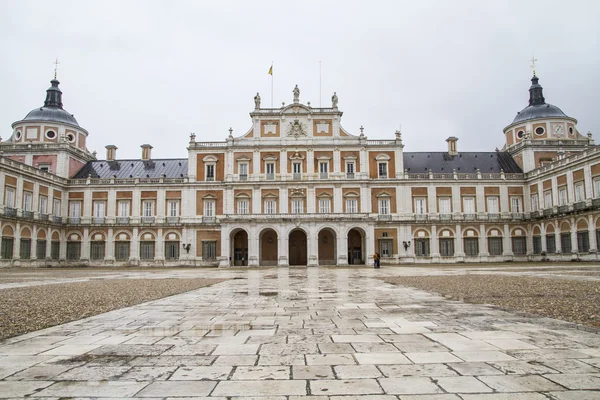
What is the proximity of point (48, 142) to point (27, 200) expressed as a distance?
34.7ft

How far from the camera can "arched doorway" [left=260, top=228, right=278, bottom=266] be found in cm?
4756


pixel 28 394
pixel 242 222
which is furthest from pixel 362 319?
pixel 242 222

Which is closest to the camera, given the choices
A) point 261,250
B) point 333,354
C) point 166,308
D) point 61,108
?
point 333,354


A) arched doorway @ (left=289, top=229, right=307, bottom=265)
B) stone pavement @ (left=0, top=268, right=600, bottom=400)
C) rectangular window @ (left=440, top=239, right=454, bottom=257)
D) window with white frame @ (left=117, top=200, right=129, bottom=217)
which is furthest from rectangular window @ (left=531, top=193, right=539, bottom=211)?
stone pavement @ (left=0, top=268, right=600, bottom=400)

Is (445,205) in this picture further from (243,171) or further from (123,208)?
(123,208)

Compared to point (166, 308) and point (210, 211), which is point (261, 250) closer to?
point (210, 211)

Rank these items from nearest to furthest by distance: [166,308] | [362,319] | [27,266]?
[362,319] → [166,308] → [27,266]

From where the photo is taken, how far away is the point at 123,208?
166ft

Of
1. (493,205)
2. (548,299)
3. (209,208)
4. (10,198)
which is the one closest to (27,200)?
(10,198)

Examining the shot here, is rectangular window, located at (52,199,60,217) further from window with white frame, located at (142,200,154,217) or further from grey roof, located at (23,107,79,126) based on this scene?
grey roof, located at (23,107,79,126)

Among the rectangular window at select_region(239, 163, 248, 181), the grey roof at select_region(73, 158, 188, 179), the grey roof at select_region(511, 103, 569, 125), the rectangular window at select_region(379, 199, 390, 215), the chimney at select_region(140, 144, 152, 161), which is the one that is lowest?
the rectangular window at select_region(379, 199, 390, 215)

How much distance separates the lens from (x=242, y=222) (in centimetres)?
4466

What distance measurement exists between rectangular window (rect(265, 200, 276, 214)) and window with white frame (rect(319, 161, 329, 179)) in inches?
228

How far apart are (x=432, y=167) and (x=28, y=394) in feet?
174
